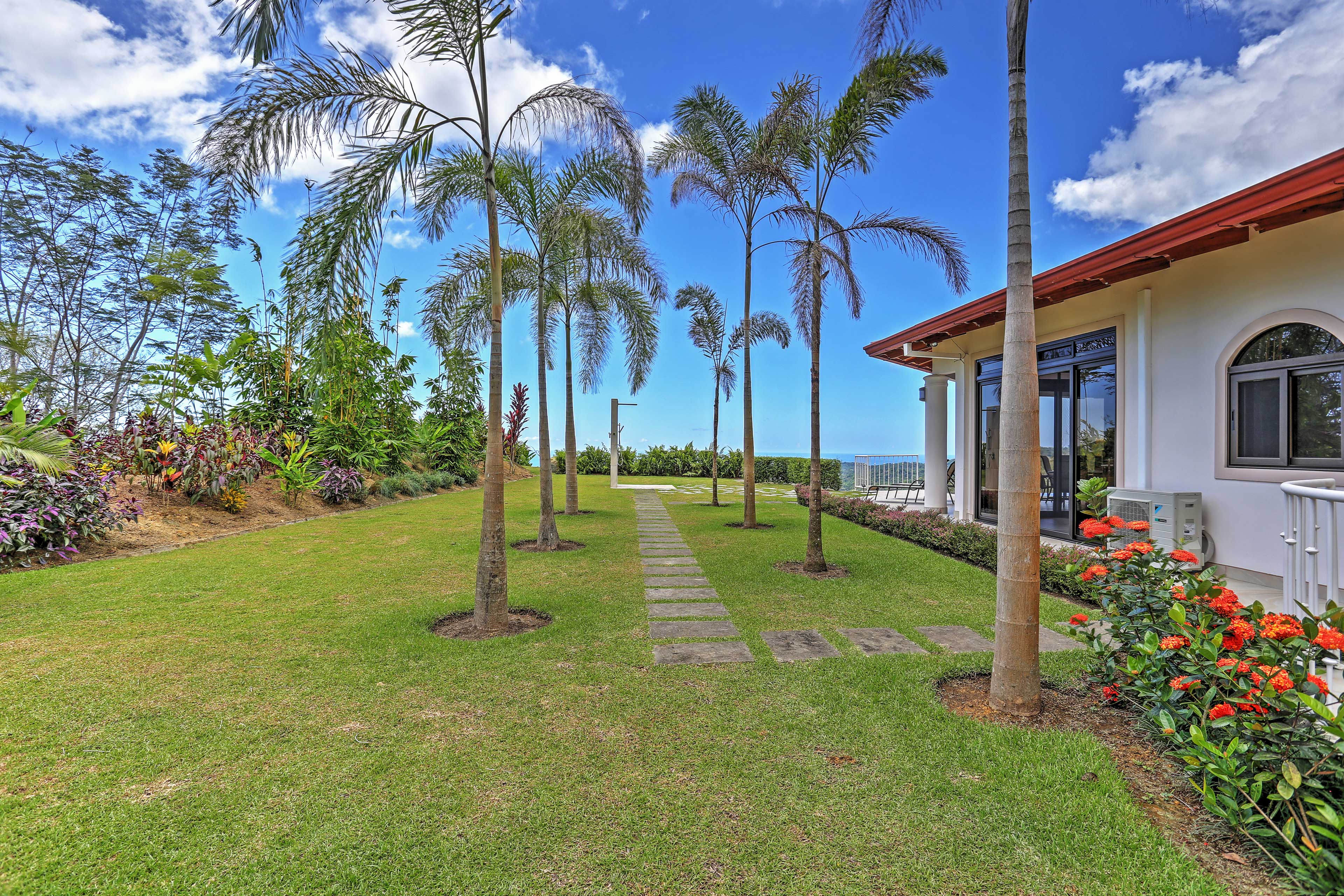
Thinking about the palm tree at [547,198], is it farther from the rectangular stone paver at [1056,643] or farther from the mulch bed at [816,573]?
the rectangular stone paver at [1056,643]

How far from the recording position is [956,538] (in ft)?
23.1

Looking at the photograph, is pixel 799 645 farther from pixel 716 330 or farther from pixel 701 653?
pixel 716 330

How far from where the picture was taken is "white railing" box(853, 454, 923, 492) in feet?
48.8

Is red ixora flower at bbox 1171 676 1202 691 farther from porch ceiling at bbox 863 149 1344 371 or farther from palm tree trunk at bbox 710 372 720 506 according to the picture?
palm tree trunk at bbox 710 372 720 506

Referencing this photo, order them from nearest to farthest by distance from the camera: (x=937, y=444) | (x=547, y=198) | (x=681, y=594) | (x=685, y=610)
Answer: (x=685, y=610) < (x=681, y=594) < (x=547, y=198) < (x=937, y=444)

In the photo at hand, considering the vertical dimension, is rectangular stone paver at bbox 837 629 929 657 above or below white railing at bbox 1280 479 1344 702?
below

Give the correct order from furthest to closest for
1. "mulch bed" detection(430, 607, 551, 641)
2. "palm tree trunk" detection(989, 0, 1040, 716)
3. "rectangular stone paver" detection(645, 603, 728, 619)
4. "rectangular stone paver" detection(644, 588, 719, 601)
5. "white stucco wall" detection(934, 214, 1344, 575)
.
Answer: "rectangular stone paver" detection(644, 588, 719, 601) < "white stucco wall" detection(934, 214, 1344, 575) < "rectangular stone paver" detection(645, 603, 728, 619) < "mulch bed" detection(430, 607, 551, 641) < "palm tree trunk" detection(989, 0, 1040, 716)

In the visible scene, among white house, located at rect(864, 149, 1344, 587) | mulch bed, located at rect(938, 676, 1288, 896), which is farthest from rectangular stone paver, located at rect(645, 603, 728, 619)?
white house, located at rect(864, 149, 1344, 587)

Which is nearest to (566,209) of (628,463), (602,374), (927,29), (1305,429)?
(927,29)

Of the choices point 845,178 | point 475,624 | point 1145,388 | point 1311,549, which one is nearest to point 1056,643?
point 1311,549

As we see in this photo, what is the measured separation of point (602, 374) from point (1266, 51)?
33.0 ft

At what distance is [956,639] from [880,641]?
59 cm

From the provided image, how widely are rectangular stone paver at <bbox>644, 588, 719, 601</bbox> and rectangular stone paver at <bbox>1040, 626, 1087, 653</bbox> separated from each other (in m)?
2.53

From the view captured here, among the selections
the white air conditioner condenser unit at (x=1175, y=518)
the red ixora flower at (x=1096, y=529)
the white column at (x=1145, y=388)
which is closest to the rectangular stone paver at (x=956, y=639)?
the red ixora flower at (x=1096, y=529)
